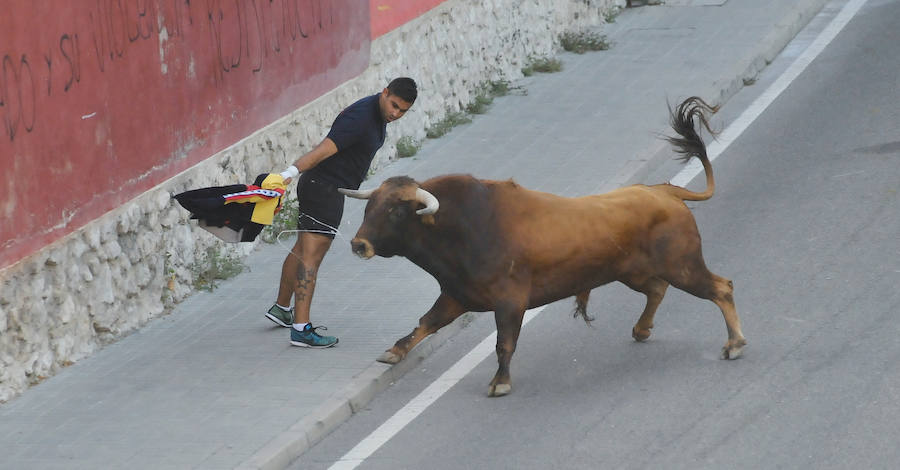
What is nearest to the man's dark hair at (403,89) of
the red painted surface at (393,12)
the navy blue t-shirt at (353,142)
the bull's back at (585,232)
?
the navy blue t-shirt at (353,142)

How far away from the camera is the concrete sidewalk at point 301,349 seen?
313 inches

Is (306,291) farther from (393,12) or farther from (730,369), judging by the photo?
(393,12)

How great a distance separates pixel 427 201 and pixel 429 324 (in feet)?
3.66

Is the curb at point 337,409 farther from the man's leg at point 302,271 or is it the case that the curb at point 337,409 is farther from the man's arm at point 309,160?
the man's arm at point 309,160

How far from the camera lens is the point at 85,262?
9.65 meters

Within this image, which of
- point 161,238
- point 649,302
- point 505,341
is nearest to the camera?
point 505,341

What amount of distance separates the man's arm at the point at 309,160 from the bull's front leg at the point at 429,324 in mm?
1188

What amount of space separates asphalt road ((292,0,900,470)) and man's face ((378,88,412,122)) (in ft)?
5.31

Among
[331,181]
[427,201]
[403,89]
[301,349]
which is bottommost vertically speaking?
[301,349]

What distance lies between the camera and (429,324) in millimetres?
8945

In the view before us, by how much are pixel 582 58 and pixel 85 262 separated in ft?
31.0

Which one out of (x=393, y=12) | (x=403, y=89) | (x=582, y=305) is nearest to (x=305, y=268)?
(x=403, y=89)

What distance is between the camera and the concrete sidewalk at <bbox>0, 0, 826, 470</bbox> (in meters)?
7.95

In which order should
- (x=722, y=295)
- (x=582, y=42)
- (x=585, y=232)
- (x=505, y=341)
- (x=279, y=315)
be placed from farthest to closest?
(x=582, y=42)
(x=279, y=315)
(x=722, y=295)
(x=585, y=232)
(x=505, y=341)
